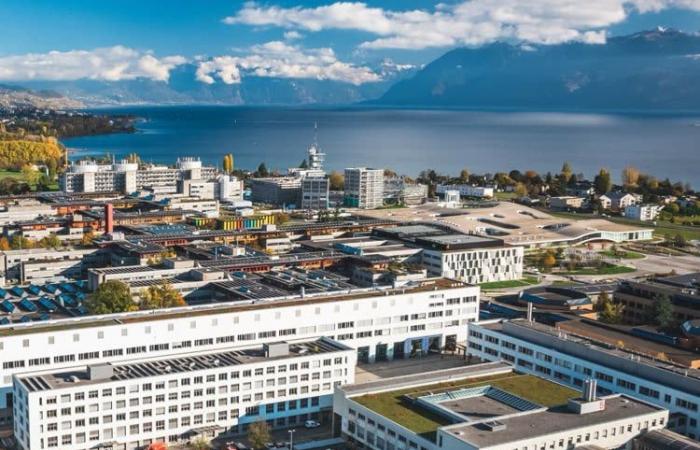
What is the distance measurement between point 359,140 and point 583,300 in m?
91.9

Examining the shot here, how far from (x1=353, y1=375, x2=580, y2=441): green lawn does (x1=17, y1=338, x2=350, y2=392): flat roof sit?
2.53 metres

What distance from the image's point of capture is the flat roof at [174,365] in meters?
16.2

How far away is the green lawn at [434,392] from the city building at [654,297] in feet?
31.0

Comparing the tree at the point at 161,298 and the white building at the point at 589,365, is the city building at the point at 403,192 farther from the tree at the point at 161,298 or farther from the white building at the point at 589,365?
the white building at the point at 589,365

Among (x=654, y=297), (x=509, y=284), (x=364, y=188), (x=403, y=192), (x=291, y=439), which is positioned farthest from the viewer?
(x=403, y=192)

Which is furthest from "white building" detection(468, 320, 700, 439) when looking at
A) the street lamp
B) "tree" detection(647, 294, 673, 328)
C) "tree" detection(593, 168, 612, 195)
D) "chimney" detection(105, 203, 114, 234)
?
"tree" detection(593, 168, 612, 195)

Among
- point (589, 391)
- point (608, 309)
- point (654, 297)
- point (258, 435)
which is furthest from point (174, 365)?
point (654, 297)

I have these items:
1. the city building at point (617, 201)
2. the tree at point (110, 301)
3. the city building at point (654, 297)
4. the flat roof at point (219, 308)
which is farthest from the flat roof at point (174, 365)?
the city building at point (617, 201)

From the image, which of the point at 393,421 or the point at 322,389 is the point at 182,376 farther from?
the point at 393,421

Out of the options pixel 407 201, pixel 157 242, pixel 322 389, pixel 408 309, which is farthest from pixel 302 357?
pixel 407 201

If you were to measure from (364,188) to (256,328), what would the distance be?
32955 mm

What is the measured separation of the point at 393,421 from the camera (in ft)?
50.1

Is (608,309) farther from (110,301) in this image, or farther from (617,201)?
(617,201)

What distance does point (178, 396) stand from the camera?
55.2 ft
